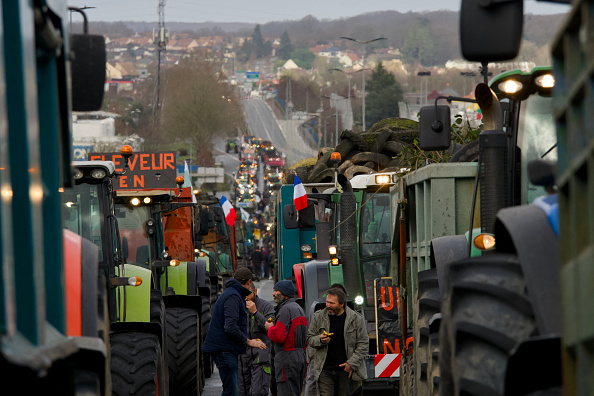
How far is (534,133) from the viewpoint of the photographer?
6.59m

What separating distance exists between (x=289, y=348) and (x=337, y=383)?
81cm

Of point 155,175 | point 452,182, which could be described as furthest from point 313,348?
point 155,175

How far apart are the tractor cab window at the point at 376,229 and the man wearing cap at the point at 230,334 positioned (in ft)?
14.2

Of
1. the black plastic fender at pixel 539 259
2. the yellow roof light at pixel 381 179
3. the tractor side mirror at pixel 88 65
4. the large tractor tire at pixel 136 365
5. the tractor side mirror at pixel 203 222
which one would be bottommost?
the tractor side mirror at pixel 203 222

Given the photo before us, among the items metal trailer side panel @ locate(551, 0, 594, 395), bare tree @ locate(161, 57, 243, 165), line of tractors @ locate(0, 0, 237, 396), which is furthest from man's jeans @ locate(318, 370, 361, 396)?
bare tree @ locate(161, 57, 243, 165)

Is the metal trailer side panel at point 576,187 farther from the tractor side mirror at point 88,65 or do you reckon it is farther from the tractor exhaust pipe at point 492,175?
the tractor exhaust pipe at point 492,175

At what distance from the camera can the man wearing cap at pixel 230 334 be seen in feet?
38.4

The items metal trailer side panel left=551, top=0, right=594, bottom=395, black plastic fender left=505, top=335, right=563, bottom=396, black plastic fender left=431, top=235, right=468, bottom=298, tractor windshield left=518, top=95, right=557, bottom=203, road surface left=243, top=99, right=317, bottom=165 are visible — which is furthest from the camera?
road surface left=243, top=99, right=317, bottom=165

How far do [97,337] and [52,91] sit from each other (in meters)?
1.33

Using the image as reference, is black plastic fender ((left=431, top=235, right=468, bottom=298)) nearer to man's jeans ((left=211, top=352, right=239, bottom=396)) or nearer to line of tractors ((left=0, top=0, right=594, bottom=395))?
line of tractors ((left=0, top=0, right=594, bottom=395))

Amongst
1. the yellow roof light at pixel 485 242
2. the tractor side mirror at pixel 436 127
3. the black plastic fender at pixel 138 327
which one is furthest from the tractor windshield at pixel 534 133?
the black plastic fender at pixel 138 327

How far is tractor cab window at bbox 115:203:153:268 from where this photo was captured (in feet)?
49.4

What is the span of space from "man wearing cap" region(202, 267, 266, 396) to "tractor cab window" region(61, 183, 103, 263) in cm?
181

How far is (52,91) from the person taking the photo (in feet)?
12.9
